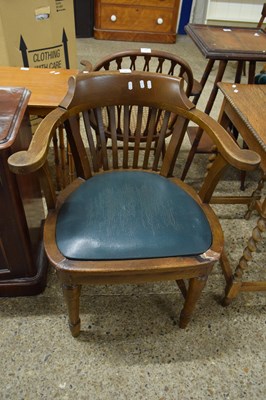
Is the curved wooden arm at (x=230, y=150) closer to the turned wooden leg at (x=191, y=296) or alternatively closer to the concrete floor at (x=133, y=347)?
the turned wooden leg at (x=191, y=296)

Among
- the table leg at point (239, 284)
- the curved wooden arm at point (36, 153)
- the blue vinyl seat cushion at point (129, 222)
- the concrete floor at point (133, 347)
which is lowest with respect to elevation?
the concrete floor at point (133, 347)

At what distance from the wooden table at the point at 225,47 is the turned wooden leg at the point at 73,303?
94cm

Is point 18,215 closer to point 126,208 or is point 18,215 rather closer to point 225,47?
point 126,208

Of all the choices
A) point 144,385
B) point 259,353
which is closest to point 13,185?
point 144,385

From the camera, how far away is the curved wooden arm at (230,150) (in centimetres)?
92

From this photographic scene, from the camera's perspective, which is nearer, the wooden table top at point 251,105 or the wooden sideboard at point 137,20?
the wooden table top at point 251,105

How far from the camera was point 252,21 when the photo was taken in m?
4.12

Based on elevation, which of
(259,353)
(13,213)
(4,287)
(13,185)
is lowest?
(259,353)

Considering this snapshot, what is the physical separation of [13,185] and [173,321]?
816 mm

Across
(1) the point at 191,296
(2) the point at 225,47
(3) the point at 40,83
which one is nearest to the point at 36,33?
(3) the point at 40,83

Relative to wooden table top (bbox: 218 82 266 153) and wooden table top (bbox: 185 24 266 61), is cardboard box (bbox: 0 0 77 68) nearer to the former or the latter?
wooden table top (bbox: 185 24 266 61)

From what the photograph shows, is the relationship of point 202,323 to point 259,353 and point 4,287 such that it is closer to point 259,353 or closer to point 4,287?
point 259,353

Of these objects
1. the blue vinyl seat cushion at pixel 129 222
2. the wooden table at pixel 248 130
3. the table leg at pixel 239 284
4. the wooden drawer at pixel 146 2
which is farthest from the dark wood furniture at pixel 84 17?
the table leg at pixel 239 284

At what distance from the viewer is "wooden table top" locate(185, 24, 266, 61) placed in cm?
175
